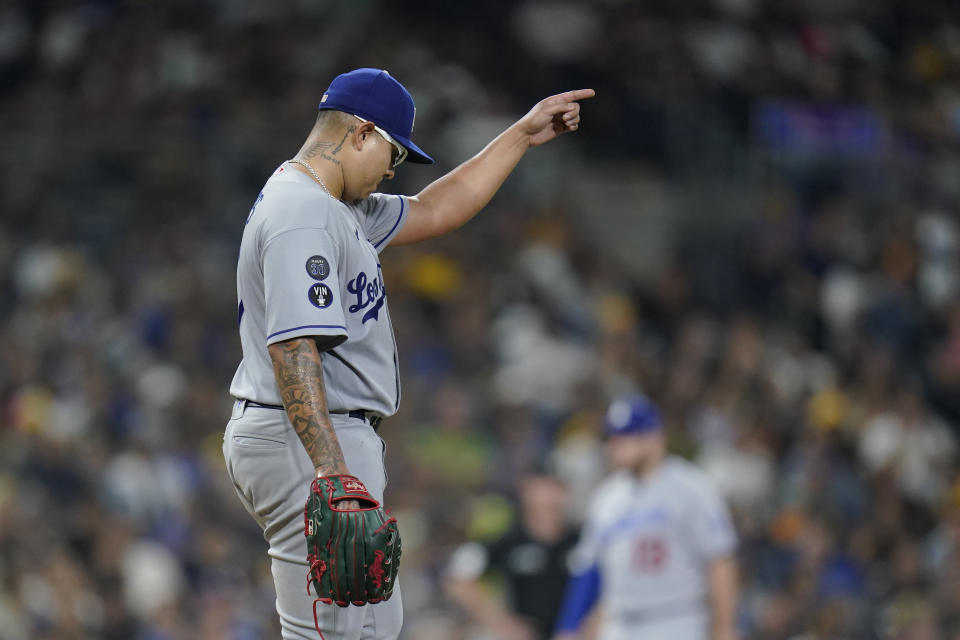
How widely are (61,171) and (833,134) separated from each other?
688 centimetres

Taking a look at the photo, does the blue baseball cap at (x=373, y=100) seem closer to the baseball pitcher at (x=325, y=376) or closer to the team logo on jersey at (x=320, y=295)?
the baseball pitcher at (x=325, y=376)

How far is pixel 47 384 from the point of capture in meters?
10.7

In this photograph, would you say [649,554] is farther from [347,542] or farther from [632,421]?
[347,542]

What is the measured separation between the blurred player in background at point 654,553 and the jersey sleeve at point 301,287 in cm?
372

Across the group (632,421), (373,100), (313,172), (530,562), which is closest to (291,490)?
(313,172)

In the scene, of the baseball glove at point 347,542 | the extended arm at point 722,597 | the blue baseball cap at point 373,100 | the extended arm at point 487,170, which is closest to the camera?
the baseball glove at point 347,542

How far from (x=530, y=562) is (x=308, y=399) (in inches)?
187

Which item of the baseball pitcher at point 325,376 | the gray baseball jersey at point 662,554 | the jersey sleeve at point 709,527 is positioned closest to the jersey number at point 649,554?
the gray baseball jersey at point 662,554

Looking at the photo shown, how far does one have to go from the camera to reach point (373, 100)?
354cm

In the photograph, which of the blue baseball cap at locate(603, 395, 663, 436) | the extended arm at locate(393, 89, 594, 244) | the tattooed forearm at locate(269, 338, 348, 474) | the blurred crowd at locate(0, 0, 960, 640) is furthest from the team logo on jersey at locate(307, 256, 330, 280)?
the blurred crowd at locate(0, 0, 960, 640)

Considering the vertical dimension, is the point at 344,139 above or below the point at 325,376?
above

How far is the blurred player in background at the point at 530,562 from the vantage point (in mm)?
7566

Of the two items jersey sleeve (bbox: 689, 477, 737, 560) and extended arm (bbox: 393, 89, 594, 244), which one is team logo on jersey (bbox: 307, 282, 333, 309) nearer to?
extended arm (bbox: 393, 89, 594, 244)

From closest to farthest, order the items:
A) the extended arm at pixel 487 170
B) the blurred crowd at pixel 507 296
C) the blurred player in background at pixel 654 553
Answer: the extended arm at pixel 487 170, the blurred player in background at pixel 654 553, the blurred crowd at pixel 507 296
